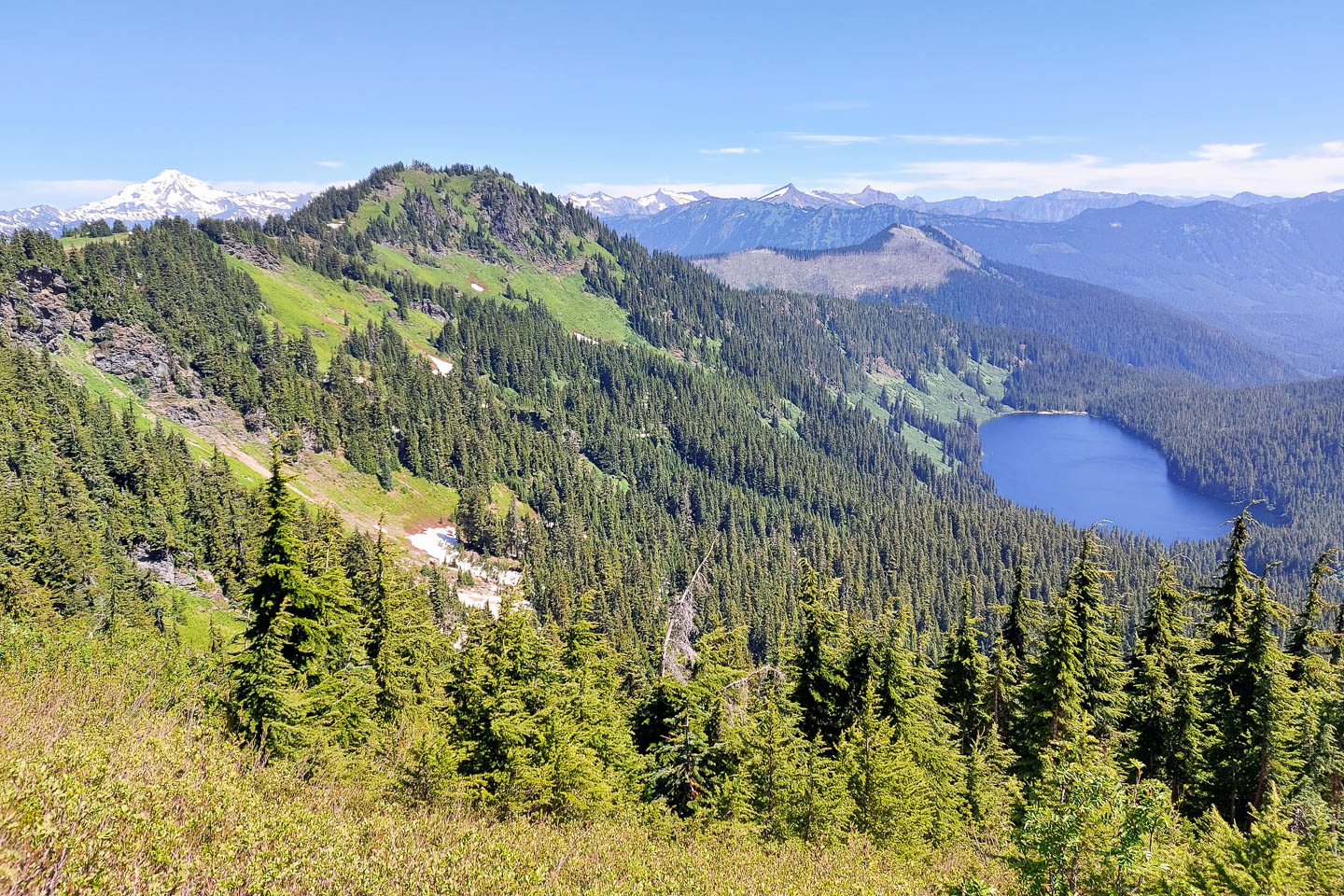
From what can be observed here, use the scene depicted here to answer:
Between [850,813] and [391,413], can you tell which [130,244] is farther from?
[850,813]

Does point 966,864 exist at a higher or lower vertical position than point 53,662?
lower

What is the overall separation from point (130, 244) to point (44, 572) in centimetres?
11442

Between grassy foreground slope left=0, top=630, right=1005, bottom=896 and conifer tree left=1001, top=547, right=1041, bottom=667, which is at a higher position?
grassy foreground slope left=0, top=630, right=1005, bottom=896

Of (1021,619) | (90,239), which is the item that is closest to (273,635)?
(1021,619)

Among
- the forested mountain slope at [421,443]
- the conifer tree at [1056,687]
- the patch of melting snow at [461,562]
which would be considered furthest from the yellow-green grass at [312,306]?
the conifer tree at [1056,687]

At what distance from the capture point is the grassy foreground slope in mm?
11070

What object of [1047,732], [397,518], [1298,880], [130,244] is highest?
[130,244]

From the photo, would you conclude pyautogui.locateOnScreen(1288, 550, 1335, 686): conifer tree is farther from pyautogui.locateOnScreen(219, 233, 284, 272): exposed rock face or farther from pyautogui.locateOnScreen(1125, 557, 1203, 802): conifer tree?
pyautogui.locateOnScreen(219, 233, 284, 272): exposed rock face

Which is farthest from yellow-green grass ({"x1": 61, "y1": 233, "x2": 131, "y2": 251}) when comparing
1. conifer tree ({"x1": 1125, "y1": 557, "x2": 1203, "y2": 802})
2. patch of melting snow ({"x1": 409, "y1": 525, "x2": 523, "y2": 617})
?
conifer tree ({"x1": 1125, "y1": 557, "x2": 1203, "y2": 802})

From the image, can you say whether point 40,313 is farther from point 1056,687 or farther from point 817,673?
point 1056,687

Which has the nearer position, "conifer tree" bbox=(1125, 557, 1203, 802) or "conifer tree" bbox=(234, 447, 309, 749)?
"conifer tree" bbox=(234, 447, 309, 749)

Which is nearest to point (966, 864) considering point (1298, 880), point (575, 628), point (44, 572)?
point (1298, 880)

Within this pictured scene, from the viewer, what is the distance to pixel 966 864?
2455cm

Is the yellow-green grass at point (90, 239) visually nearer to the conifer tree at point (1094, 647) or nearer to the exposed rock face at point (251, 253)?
the exposed rock face at point (251, 253)
